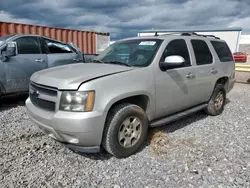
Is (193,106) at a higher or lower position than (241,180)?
higher

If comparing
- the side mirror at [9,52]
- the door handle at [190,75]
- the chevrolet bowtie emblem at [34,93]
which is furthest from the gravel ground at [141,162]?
the side mirror at [9,52]

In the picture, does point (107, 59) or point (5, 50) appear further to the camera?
point (5, 50)

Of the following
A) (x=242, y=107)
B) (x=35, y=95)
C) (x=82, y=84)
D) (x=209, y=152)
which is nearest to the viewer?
(x=82, y=84)

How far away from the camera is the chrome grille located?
2.67 metres

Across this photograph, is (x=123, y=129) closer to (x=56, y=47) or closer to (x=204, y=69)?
(x=204, y=69)

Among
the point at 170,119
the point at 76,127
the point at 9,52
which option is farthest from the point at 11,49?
the point at 170,119

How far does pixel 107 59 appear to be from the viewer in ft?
12.4

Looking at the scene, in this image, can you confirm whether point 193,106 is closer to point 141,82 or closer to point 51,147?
point 141,82

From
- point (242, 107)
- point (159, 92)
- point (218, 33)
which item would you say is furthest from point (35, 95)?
point (218, 33)

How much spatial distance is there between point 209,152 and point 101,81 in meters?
2.00

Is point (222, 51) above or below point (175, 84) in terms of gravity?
above

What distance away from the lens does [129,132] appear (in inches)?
119

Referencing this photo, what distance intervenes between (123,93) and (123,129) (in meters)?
0.53

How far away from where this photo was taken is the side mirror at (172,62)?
10.4ft
